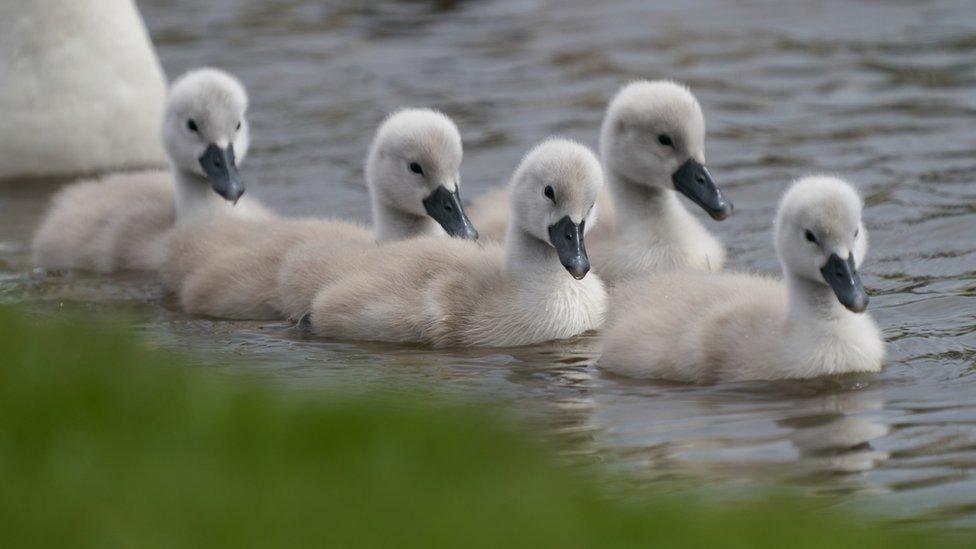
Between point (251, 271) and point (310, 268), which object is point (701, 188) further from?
point (251, 271)

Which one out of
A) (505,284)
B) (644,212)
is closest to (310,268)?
(505,284)

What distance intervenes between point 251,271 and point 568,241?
67.9 inches

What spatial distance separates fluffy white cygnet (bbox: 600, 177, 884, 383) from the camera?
704 centimetres

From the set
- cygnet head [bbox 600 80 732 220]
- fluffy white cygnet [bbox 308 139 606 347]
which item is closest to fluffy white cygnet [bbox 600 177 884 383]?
fluffy white cygnet [bbox 308 139 606 347]

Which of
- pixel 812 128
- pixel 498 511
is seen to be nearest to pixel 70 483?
pixel 498 511

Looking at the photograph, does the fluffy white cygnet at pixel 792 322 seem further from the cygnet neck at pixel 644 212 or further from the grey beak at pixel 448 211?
the cygnet neck at pixel 644 212

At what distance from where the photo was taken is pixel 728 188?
10.8 metres

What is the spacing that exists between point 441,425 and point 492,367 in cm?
257

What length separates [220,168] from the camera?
9312 mm

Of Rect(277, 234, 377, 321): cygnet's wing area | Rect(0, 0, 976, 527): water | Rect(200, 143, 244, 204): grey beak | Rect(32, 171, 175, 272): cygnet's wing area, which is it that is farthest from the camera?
Rect(32, 171, 175, 272): cygnet's wing area

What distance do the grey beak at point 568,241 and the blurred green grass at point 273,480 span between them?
2.40m

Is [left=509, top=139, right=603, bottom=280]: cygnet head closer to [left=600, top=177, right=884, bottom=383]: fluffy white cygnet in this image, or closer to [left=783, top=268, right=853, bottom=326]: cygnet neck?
[left=600, top=177, right=884, bottom=383]: fluffy white cygnet

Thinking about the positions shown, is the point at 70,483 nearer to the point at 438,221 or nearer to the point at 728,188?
the point at 438,221

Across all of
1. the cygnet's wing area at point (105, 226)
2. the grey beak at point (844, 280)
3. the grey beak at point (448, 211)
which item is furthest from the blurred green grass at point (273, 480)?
the cygnet's wing area at point (105, 226)
